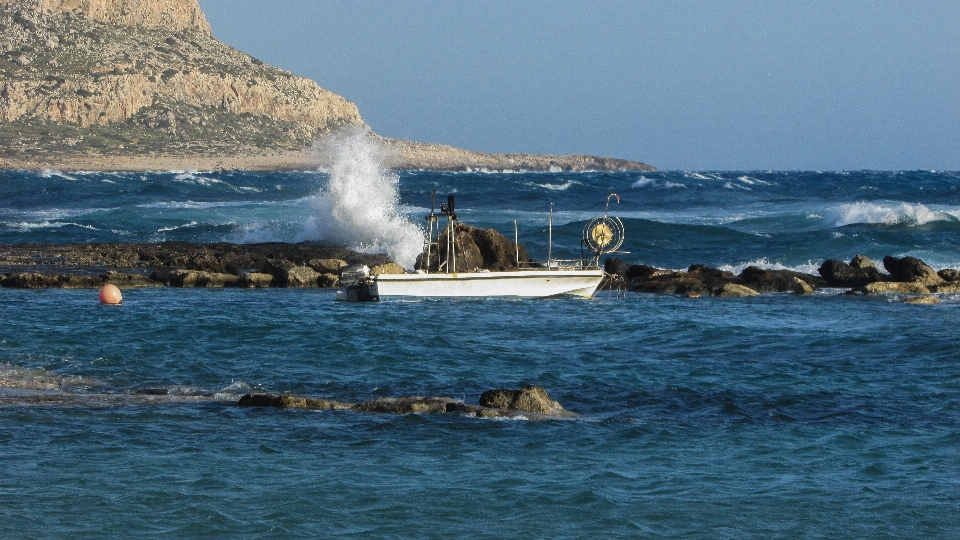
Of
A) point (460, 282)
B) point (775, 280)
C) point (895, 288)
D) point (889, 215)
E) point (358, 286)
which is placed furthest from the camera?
point (889, 215)

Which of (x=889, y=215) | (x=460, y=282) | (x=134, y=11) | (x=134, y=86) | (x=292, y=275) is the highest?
(x=134, y=11)

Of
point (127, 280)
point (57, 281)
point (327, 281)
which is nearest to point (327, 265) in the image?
point (327, 281)

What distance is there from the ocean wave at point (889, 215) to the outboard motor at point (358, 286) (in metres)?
28.1

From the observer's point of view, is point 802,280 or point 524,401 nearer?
point 524,401

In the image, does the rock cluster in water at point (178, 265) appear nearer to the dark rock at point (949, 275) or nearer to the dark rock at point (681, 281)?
the dark rock at point (681, 281)

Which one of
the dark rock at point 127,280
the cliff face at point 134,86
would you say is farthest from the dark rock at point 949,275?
the cliff face at point 134,86

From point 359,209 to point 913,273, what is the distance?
18.9 m

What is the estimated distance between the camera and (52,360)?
642 inches

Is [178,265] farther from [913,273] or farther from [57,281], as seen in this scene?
[913,273]

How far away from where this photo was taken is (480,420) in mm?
12328

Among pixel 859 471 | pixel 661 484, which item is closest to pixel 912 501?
pixel 859 471

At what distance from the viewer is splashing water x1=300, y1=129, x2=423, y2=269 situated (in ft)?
123

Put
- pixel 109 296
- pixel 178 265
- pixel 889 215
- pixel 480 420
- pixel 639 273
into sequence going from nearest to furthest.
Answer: pixel 480 420, pixel 109 296, pixel 639 273, pixel 178 265, pixel 889 215

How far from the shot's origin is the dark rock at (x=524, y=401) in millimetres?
12727
